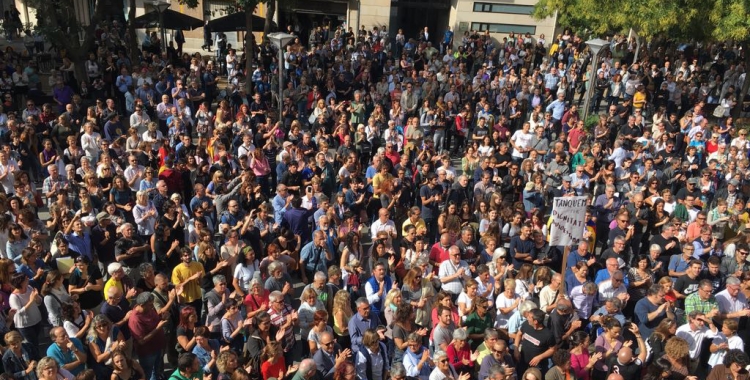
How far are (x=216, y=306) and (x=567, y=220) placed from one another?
406 centimetres

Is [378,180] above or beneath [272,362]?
above

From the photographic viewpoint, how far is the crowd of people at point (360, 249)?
6074 millimetres

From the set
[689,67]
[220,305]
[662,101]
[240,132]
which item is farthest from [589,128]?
[220,305]

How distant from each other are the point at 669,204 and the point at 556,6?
1592cm

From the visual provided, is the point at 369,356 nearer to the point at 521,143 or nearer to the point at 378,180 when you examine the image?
the point at 378,180

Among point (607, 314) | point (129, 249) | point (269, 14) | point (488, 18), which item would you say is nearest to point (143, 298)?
point (129, 249)

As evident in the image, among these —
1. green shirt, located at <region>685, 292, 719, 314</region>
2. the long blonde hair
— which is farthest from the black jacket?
green shirt, located at <region>685, 292, 719, 314</region>

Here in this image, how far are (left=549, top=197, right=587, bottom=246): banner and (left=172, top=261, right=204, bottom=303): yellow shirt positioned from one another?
4.04 meters

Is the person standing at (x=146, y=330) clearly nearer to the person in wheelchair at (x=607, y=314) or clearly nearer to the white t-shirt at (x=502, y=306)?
the white t-shirt at (x=502, y=306)

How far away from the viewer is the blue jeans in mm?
6258

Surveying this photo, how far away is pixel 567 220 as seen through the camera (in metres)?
7.59

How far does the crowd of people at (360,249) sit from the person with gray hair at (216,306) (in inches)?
0.6

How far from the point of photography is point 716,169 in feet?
37.7

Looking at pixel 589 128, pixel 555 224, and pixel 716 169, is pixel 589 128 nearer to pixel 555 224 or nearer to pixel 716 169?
pixel 716 169
